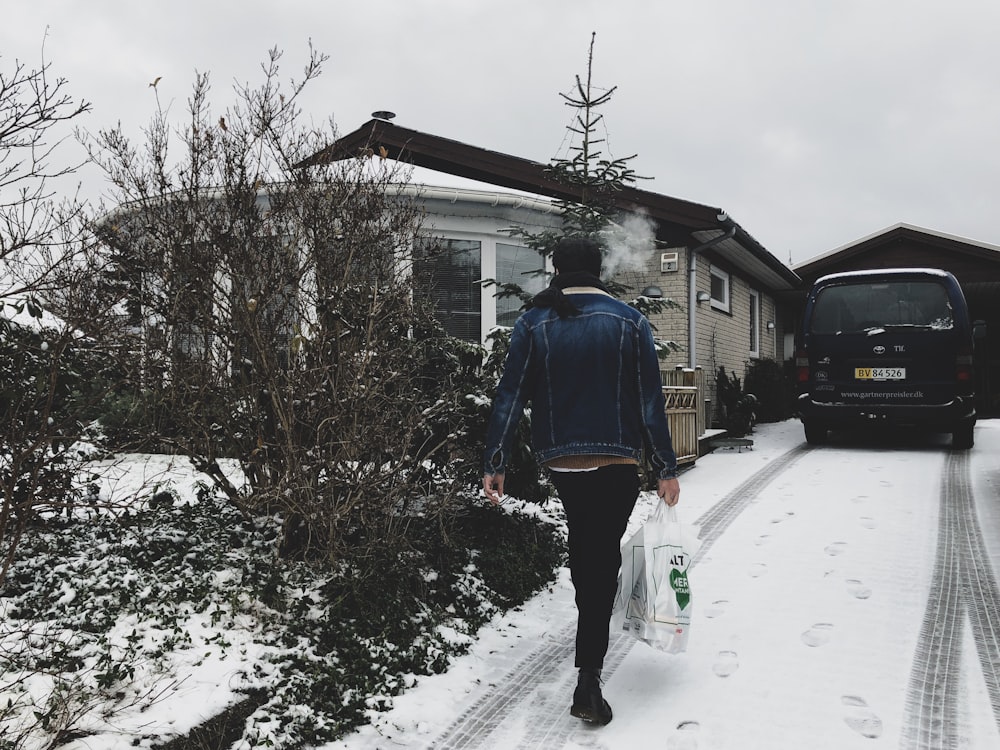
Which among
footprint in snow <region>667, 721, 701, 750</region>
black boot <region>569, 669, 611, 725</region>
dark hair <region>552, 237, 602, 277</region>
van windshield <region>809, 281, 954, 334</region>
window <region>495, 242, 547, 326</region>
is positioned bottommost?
footprint in snow <region>667, 721, 701, 750</region>

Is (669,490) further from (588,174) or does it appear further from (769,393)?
(769,393)

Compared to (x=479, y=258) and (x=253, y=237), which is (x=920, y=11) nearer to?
(x=479, y=258)

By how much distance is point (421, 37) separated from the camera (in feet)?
59.7

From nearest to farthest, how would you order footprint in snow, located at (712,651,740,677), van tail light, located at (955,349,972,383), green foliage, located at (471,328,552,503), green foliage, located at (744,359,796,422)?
footprint in snow, located at (712,651,740,677), green foliage, located at (471,328,552,503), van tail light, located at (955,349,972,383), green foliage, located at (744,359,796,422)

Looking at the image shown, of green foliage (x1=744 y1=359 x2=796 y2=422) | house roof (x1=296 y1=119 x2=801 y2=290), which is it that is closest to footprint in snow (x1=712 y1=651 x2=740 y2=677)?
house roof (x1=296 y1=119 x2=801 y2=290)

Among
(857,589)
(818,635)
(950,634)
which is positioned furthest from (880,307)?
(818,635)

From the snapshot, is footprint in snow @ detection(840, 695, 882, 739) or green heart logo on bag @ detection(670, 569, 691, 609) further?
green heart logo on bag @ detection(670, 569, 691, 609)

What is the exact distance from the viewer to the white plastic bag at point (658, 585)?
302 cm

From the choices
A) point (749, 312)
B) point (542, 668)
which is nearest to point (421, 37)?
point (749, 312)

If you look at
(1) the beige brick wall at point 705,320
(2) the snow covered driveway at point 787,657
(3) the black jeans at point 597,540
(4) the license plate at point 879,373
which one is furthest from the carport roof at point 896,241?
(3) the black jeans at point 597,540

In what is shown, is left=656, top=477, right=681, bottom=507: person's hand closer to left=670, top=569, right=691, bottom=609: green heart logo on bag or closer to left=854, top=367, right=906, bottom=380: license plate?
left=670, top=569, right=691, bottom=609: green heart logo on bag

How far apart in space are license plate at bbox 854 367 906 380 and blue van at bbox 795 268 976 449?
11mm

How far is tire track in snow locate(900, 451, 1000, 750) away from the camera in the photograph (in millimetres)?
2750

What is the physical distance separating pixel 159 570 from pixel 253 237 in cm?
177
